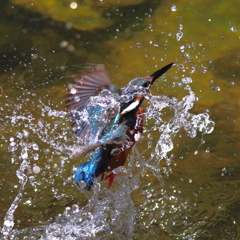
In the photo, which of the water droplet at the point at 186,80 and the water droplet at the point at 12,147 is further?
the water droplet at the point at 186,80

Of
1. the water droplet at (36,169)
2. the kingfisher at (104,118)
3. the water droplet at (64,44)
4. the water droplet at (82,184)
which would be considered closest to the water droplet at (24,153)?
the water droplet at (36,169)

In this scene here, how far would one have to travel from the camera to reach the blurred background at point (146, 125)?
2.92 meters

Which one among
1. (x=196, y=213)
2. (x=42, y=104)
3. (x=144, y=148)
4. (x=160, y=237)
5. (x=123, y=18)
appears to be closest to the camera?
(x=160, y=237)

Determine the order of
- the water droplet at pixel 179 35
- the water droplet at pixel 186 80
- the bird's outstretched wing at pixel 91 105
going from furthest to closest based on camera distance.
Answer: the water droplet at pixel 179 35 → the water droplet at pixel 186 80 → the bird's outstretched wing at pixel 91 105

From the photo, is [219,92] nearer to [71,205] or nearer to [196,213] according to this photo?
[196,213]

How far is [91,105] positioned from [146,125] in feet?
2.39

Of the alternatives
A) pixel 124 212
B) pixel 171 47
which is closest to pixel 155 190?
pixel 124 212

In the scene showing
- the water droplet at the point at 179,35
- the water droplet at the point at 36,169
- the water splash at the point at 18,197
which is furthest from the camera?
the water droplet at the point at 179,35

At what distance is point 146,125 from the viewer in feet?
12.9

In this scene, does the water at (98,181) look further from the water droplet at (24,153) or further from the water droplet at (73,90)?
the water droplet at (73,90)

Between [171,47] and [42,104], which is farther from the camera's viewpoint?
[171,47]

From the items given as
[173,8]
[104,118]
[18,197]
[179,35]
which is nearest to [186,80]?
[179,35]

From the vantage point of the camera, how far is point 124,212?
2951mm

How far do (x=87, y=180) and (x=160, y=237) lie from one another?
608 mm
